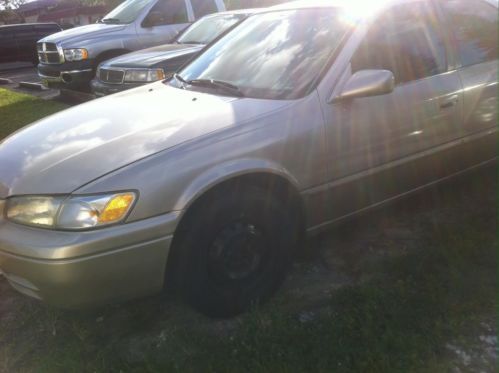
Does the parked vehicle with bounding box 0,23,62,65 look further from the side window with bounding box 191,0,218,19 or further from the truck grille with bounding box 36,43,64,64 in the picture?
the side window with bounding box 191,0,218,19

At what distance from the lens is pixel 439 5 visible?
11.5ft

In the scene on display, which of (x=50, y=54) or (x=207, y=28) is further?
(x=50, y=54)

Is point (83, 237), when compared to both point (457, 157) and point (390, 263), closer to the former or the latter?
point (390, 263)

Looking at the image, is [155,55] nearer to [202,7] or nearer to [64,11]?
[202,7]

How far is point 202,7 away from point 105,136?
6.75 metres

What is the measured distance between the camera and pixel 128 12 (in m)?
8.77

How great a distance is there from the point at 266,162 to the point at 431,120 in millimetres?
1310

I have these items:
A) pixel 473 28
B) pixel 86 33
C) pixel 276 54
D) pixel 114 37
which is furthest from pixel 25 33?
pixel 473 28

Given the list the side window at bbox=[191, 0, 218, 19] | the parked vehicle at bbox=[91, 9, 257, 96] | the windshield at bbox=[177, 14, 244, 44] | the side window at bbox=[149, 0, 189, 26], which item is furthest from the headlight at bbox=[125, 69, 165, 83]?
the side window at bbox=[191, 0, 218, 19]

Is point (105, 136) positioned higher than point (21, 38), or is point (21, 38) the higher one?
point (105, 136)

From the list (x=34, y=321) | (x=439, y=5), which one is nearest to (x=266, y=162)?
(x=34, y=321)

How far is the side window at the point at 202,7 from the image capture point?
8828mm

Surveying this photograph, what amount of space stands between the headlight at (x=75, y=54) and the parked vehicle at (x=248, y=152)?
17.0 ft

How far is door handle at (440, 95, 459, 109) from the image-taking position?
131 inches
